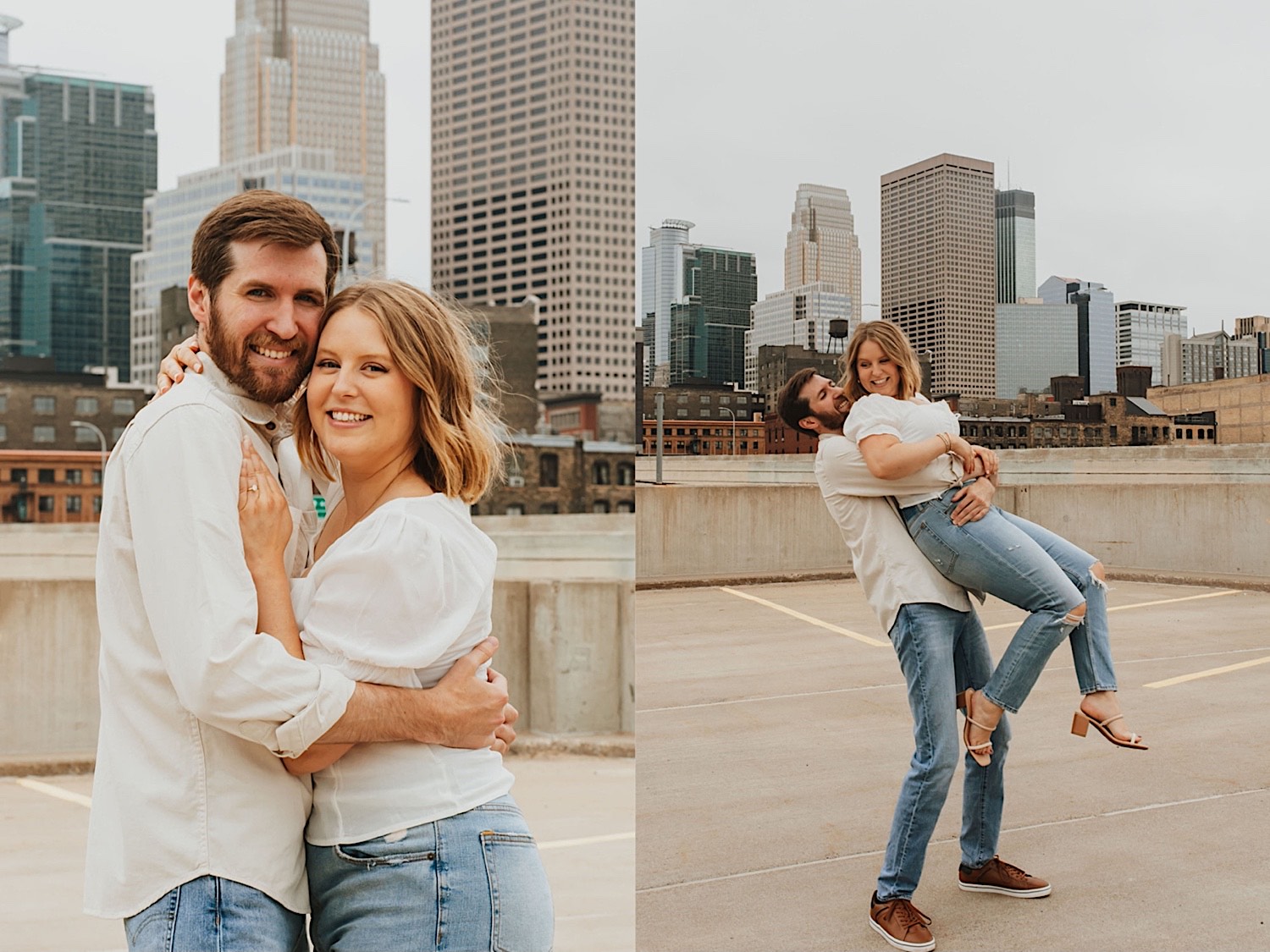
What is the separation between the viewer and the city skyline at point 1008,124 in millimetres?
2943

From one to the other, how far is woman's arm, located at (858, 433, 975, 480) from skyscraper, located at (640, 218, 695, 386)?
2.05 feet

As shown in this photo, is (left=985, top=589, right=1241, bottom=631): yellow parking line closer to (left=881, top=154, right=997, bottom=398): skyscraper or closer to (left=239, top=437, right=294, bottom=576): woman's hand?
(left=881, top=154, right=997, bottom=398): skyscraper

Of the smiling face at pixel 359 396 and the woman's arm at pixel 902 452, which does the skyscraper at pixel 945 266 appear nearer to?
the woman's arm at pixel 902 452

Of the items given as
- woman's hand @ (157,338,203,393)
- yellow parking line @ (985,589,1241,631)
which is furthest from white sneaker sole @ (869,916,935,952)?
woman's hand @ (157,338,203,393)

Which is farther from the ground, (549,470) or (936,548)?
(549,470)

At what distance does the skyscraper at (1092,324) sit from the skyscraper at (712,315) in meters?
0.79

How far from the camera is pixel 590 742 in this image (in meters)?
6.03

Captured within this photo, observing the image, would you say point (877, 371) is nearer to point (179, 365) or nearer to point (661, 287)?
point (661, 287)

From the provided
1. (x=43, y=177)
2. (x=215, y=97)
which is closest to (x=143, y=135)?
(x=43, y=177)

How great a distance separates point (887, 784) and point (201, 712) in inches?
82.1

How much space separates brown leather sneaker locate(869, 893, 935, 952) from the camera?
2.51m

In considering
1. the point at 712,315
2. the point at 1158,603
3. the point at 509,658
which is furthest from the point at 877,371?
the point at 509,658

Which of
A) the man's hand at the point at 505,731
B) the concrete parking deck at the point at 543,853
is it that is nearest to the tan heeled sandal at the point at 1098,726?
the concrete parking deck at the point at 543,853

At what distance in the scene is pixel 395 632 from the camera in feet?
3.88
